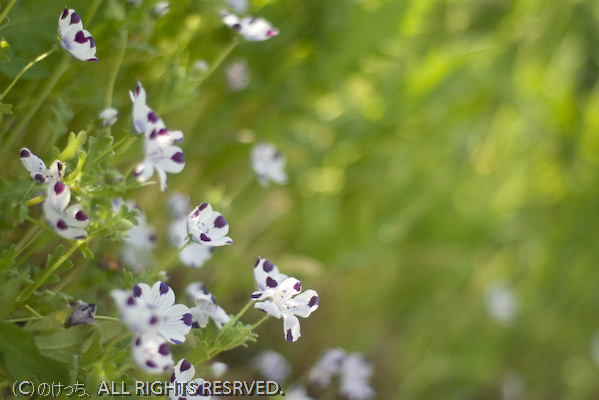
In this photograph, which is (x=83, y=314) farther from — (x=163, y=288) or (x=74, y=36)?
(x=74, y=36)

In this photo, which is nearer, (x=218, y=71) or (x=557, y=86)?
(x=218, y=71)

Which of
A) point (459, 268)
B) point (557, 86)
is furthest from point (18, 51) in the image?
point (557, 86)

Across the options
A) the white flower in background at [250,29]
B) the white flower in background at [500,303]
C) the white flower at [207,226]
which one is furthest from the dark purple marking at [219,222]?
the white flower in background at [500,303]

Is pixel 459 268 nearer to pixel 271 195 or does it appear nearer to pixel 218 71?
pixel 271 195

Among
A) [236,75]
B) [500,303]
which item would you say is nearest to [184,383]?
[236,75]

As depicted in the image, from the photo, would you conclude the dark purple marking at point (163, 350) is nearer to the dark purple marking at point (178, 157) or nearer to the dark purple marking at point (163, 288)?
the dark purple marking at point (163, 288)

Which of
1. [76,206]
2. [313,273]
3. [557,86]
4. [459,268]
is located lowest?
[76,206]
